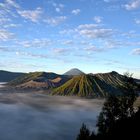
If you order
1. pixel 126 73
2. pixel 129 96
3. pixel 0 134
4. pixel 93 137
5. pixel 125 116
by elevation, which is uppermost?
pixel 126 73

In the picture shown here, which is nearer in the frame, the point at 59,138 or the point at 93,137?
the point at 93,137

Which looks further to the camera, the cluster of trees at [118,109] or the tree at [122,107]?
the tree at [122,107]

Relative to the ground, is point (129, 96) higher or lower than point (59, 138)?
higher

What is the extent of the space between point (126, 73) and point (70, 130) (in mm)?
90461

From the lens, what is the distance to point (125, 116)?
379 feet

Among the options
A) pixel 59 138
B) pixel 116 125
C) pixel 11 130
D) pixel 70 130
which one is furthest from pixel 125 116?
pixel 11 130

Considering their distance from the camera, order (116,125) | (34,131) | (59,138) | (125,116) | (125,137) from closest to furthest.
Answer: (125,137)
(116,125)
(125,116)
(59,138)
(34,131)

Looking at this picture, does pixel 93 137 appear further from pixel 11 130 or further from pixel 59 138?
pixel 11 130

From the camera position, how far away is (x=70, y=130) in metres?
198

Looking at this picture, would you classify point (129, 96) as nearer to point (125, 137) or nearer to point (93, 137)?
point (93, 137)

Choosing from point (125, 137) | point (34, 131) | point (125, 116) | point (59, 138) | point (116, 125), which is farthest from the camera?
point (34, 131)

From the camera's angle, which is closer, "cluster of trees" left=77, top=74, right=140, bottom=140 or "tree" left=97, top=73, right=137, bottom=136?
"cluster of trees" left=77, top=74, right=140, bottom=140

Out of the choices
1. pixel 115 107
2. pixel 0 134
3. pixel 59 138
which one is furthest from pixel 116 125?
pixel 0 134

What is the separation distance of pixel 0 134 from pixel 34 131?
23603 mm
